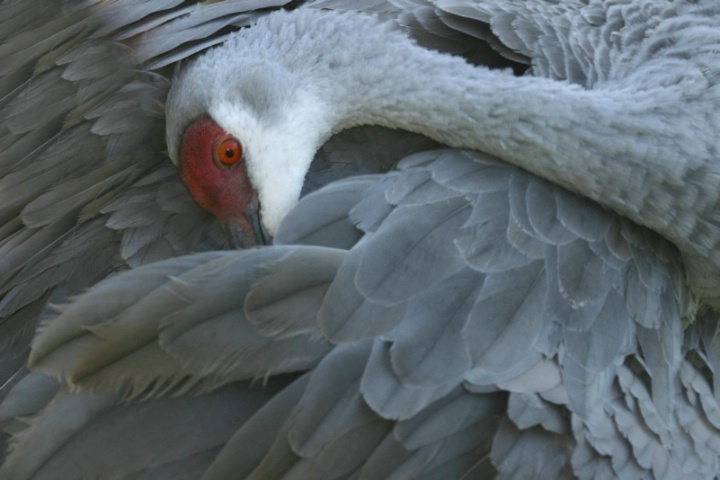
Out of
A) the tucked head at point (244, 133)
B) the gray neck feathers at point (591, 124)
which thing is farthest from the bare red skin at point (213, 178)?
the gray neck feathers at point (591, 124)

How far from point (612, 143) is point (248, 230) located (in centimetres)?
95

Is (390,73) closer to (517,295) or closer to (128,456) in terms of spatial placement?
(517,295)

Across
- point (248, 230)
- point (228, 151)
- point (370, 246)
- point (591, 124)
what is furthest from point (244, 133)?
point (591, 124)

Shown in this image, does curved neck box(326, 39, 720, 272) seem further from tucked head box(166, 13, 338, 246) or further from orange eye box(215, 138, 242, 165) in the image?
orange eye box(215, 138, 242, 165)

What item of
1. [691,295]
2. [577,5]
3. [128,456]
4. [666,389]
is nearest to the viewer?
[128,456]

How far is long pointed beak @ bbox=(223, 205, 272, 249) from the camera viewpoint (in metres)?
2.65

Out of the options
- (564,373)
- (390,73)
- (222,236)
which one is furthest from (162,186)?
(564,373)

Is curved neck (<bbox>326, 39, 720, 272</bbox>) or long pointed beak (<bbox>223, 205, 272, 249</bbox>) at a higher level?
curved neck (<bbox>326, 39, 720, 272</bbox>)

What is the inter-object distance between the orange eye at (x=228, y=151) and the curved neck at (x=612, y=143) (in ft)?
1.88

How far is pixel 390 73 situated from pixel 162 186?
0.67m

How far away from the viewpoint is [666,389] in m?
2.29

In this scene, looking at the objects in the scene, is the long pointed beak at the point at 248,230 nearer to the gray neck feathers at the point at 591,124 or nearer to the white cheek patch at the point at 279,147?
the white cheek patch at the point at 279,147

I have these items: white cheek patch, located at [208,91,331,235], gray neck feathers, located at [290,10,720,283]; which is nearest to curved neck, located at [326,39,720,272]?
gray neck feathers, located at [290,10,720,283]

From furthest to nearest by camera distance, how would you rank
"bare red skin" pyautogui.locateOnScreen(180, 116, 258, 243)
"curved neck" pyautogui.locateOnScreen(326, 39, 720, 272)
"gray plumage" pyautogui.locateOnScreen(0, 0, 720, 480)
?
1. "bare red skin" pyautogui.locateOnScreen(180, 116, 258, 243)
2. "curved neck" pyautogui.locateOnScreen(326, 39, 720, 272)
3. "gray plumage" pyautogui.locateOnScreen(0, 0, 720, 480)
